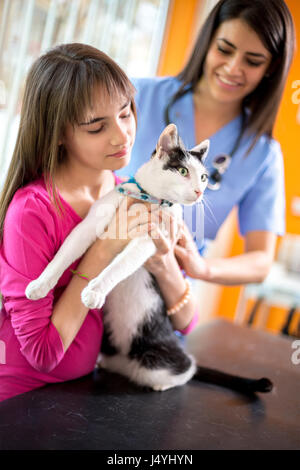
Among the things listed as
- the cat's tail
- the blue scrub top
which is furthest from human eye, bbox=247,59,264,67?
the cat's tail

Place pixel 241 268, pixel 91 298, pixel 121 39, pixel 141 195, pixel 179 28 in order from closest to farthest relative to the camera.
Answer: pixel 91 298 < pixel 141 195 < pixel 179 28 < pixel 121 39 < pixel 241 268

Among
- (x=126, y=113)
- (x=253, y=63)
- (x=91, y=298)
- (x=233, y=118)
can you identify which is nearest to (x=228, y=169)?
(x=233, y=118)

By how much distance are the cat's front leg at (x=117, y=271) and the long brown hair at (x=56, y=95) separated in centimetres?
17

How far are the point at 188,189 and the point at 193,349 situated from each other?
591 millimetres

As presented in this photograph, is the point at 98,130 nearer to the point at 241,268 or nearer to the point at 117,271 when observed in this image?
the point at 117,271

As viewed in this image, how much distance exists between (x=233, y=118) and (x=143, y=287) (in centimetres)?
38

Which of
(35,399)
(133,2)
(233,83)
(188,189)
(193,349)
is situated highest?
(133,2)

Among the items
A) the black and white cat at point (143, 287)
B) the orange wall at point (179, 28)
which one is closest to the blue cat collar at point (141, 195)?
the black and white cat at point (143, 287)

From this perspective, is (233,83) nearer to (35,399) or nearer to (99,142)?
(99,142)

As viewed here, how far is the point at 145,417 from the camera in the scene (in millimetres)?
665

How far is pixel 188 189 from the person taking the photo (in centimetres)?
59

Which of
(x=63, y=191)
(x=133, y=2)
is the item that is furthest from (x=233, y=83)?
(x=133, y=2)

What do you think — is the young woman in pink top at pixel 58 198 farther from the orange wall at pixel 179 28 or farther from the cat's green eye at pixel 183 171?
the orange wall at pixel 179 28

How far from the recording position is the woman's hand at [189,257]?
0.80 meters
